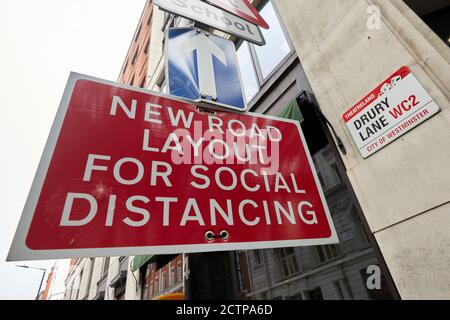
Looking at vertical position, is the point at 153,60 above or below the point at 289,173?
above

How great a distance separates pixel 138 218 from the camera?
35.8 inches

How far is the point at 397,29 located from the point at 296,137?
1.91 metres

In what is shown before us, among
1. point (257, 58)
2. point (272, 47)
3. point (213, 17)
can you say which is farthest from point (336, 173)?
point (257, 58)

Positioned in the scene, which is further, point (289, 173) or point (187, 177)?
point (289, 173)

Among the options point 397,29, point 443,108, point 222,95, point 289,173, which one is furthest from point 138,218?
point 397,29

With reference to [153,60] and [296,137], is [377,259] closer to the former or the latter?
[296,137]

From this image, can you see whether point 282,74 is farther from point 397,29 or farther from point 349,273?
point 349,273

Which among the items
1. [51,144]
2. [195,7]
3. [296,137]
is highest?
[195,7]

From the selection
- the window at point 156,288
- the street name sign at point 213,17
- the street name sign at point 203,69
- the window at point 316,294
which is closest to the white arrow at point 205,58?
the street name sign at point 203,69

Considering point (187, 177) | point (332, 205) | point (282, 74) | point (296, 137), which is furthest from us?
point (282, 74)

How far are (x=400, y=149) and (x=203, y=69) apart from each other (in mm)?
1885

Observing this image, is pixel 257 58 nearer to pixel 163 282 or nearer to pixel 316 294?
Answer: pixel 316 294

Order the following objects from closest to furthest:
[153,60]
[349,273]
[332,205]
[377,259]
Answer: [377,259] < [349,273] < [332,205] < [153,60]
